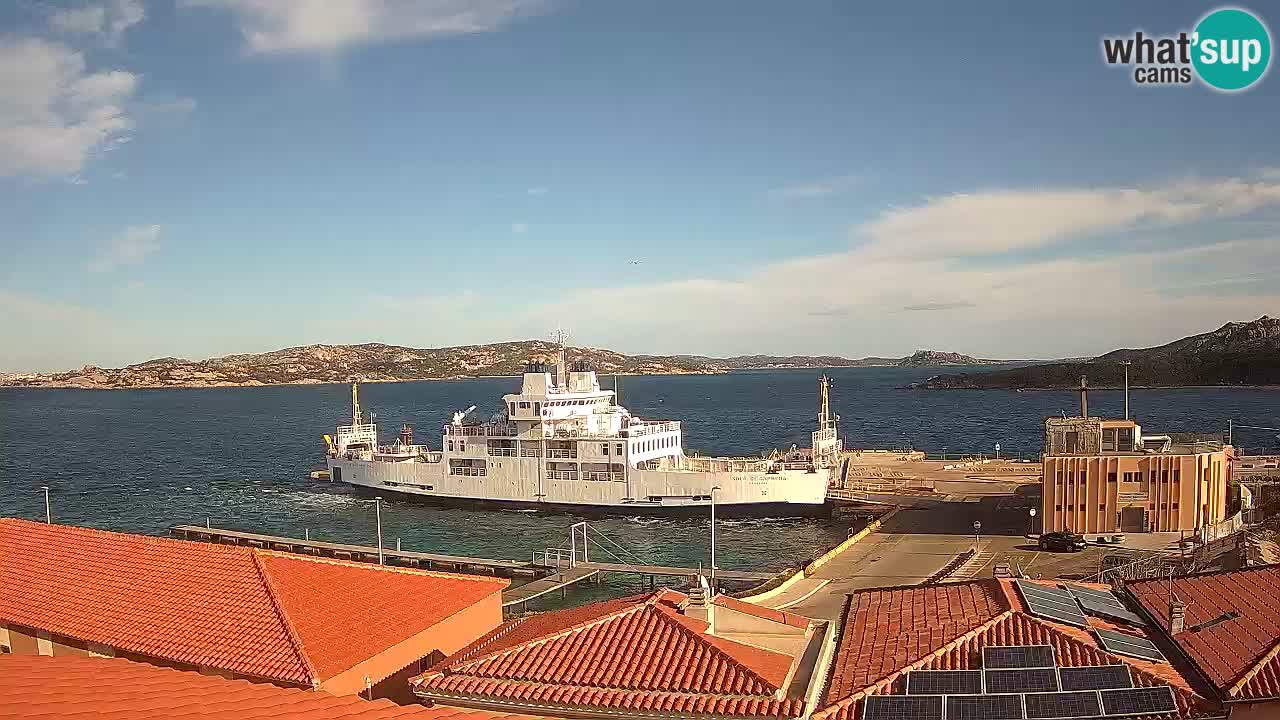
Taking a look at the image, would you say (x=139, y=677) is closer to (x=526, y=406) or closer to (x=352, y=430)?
(x=526, y=406)

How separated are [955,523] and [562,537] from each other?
18511 millimetres

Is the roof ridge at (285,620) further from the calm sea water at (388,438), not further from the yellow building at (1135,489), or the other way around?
the yellow building at (1135,489)

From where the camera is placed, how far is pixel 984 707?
11211mm

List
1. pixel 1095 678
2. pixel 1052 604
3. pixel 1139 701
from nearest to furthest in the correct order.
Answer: pixel 1139 701 < pixel 1095 678 < pixel 1052 604

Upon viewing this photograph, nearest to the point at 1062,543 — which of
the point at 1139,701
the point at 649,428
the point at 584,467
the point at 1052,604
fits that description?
the point at 1052,604

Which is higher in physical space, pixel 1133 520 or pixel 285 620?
pixel 285 620

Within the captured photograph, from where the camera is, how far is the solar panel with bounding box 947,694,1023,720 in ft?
36.2

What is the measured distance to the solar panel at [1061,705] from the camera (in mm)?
10992

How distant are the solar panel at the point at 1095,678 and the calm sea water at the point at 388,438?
77.7 feet

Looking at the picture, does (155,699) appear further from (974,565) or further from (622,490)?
(622,490)

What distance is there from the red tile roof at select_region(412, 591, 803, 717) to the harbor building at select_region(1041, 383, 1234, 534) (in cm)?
2530

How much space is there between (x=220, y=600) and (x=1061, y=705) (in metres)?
12.0

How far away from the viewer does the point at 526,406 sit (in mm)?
53906

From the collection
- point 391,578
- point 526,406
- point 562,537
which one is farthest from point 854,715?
point 526,406
